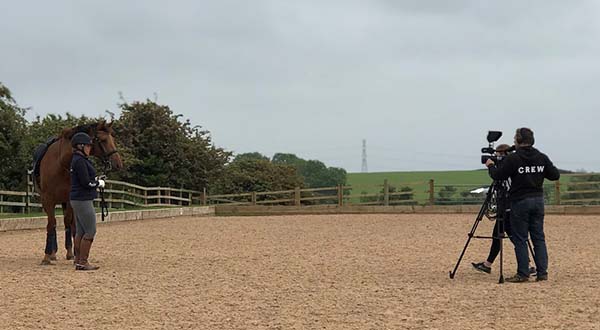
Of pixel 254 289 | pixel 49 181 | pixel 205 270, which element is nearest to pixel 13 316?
pixel 254 289

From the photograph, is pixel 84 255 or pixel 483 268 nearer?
pixel 483 268

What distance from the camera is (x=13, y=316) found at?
18.3ft

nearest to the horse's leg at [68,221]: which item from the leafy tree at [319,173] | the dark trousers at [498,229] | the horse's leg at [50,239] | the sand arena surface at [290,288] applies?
the horse's leg at [50,239]

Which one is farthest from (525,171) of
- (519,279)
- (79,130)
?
(79,130)

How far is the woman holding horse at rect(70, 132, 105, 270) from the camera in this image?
826cm

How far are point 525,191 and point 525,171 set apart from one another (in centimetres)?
21

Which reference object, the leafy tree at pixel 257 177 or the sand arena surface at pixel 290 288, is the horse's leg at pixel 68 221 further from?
→ the leafy tree at pixel 257 177

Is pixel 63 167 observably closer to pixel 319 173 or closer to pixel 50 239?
pixel 50 239

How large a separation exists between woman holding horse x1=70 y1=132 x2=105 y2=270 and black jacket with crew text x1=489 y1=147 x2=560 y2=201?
15.1 feet

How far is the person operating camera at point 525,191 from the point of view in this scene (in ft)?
24.2

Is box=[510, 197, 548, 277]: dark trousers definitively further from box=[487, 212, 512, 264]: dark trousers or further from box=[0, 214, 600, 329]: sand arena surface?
box=[0, 214, 600, 329]: sand arena surface

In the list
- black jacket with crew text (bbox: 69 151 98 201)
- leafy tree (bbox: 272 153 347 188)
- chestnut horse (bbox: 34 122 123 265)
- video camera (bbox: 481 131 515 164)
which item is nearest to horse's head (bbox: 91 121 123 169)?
chestnut horse (bbox: 34 122 123 265)

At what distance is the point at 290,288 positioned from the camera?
7020mm

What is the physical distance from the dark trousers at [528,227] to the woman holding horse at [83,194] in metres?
4.75
